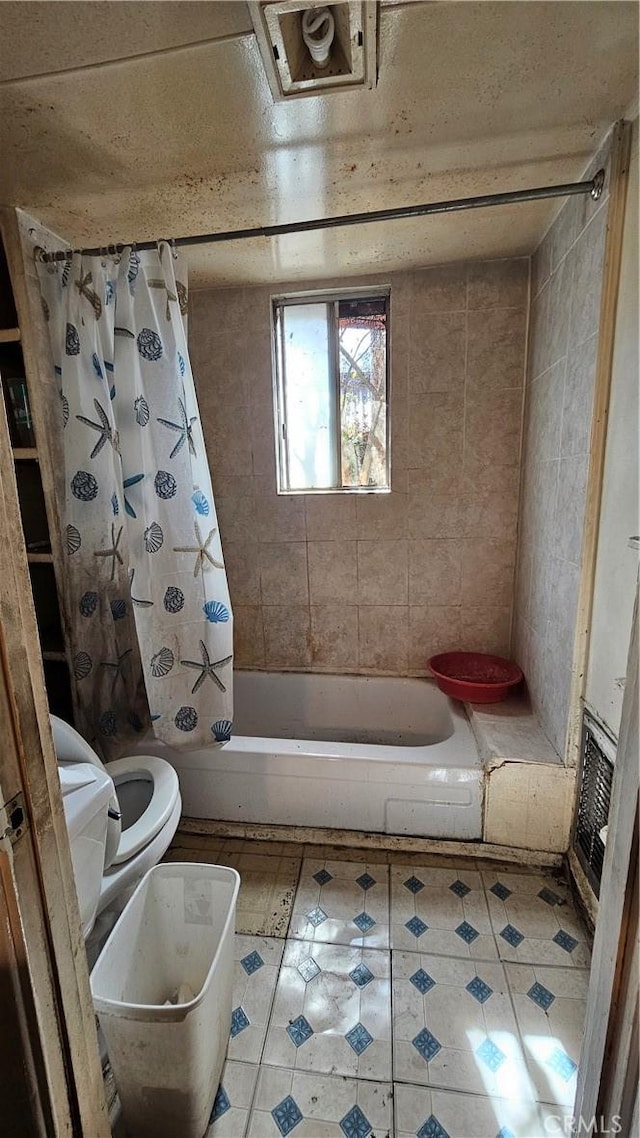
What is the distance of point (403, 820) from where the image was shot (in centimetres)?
161

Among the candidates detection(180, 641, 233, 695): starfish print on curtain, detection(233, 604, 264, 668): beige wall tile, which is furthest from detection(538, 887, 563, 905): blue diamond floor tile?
Answer: detection(233, 604, 264, 668): beige wall tile

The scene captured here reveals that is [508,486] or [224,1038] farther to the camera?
[508,486]

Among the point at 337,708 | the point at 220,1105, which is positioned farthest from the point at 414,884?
the point at 337,708

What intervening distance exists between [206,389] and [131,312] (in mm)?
724

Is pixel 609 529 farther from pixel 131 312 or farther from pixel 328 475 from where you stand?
pixel 131 312

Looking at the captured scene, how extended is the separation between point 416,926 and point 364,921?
6.2 inches

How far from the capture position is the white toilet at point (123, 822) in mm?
994

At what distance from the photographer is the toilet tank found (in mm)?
854

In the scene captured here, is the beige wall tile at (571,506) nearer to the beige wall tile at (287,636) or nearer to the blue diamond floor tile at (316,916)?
the beige wall tile at (287,636)

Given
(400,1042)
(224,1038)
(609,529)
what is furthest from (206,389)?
(400,1042)

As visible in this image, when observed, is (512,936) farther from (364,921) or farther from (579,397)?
(579,397)

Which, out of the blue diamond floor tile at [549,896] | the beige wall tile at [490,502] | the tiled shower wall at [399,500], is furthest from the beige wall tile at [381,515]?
the blue diamond floor tile at [549,896]

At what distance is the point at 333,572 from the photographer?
7.18ft

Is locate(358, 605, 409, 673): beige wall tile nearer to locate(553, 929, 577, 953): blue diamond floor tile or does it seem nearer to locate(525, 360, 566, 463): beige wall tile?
locate(525, 360, 566, 463): beige wall tile
